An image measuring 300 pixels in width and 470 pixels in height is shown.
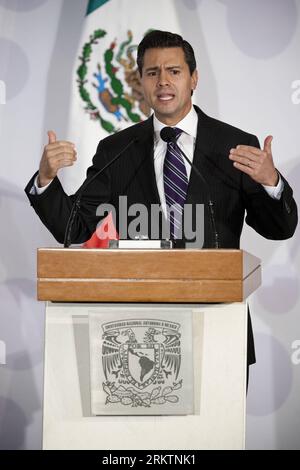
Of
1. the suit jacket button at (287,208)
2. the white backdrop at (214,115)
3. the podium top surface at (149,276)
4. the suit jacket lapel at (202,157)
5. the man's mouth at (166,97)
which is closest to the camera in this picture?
the podium top surface at (149,276)

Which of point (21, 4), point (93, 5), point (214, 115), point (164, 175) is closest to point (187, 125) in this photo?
point (164, 175)

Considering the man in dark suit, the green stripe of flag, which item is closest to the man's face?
the man in dark suit

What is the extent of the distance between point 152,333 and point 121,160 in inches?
39.2

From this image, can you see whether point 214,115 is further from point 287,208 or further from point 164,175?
point 287,208

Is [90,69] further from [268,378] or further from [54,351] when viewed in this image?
[54,351]

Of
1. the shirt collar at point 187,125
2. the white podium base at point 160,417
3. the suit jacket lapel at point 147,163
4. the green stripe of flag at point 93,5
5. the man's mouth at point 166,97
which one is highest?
the green stripe of flag at point 93,5

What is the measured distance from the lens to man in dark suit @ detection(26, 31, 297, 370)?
2363 millimetres

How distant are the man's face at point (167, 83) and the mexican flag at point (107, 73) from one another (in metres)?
0.96

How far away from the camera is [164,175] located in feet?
8.36

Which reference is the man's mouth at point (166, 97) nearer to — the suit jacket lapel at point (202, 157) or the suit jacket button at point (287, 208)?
the suit jacket lapel at point (202, 157)

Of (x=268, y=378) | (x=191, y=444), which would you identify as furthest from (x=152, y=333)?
(x=268, y=378)

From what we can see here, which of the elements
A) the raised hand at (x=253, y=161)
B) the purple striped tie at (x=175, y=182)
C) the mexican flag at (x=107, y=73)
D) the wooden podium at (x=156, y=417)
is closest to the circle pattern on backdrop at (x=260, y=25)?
the mexican flag at (x=107, y=73)

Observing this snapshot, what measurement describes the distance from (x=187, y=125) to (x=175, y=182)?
302 millimetres

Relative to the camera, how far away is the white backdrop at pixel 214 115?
12.2ft
